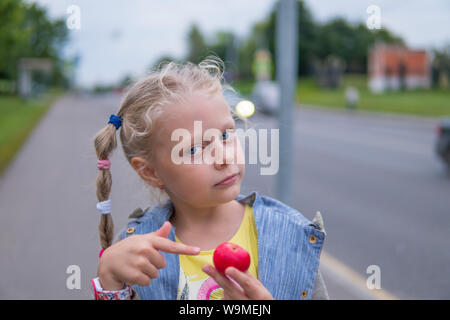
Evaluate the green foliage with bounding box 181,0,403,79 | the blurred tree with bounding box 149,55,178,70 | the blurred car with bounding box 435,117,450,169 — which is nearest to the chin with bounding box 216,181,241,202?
the blurred tree with bounding box 149,55,178,70

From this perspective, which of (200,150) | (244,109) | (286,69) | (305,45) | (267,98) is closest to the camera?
(200,150)

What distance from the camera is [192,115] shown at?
1.13 meters

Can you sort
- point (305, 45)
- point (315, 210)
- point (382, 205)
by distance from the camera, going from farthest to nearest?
point (305, 45)
point (382, 205)
point (315, 210)

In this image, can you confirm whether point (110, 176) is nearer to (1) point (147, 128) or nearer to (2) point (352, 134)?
(1) point (147, 128)

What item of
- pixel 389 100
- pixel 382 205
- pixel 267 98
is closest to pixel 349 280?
pixel 382 205

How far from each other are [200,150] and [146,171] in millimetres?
230

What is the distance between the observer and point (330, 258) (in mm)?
4047

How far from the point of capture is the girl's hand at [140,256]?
0.96 meters

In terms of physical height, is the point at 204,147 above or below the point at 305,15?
below

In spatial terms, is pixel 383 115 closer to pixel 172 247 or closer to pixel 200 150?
pixel 200 150

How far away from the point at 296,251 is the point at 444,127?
7.44 meters

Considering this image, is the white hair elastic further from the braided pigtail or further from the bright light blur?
the bright light blur

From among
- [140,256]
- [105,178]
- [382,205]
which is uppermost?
[105,178]
